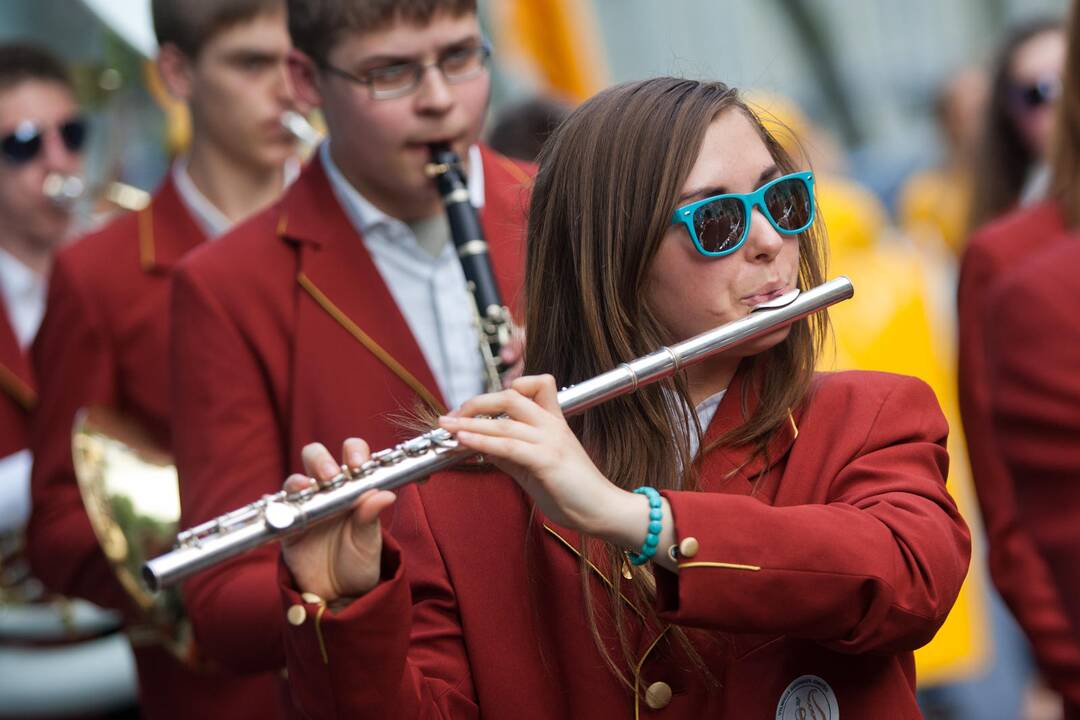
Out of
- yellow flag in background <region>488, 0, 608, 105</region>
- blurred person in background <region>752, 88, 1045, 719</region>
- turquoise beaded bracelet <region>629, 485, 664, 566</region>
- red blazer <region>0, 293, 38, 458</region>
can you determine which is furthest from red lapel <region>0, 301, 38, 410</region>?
yellow flag in background <region>488, 0, 608, 105</region>

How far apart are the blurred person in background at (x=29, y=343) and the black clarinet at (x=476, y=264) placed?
1799 mm

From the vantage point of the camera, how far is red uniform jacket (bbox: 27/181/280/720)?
159 inches

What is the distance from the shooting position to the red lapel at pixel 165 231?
165 inches

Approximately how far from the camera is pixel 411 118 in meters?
3.50

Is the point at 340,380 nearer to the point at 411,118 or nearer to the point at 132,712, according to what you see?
the point at 411,118

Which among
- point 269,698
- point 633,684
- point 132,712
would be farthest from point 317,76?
point 132,712

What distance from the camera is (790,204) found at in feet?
8.60

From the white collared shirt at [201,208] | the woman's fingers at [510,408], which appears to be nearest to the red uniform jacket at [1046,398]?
the woman's fingers at [510,408]

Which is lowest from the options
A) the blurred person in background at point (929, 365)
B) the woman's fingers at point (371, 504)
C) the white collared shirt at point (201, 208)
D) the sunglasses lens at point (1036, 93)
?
the blurred person in background at point (929, 365)

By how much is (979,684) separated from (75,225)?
10.6 ft

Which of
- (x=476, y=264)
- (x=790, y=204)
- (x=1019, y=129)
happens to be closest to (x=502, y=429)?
(x=790, y=204)

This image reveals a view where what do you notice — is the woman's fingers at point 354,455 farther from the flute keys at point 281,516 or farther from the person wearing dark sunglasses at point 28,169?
the person wearing dark sunglasses at point 28,169

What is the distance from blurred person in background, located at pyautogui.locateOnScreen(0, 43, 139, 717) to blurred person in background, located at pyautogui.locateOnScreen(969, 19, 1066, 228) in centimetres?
256

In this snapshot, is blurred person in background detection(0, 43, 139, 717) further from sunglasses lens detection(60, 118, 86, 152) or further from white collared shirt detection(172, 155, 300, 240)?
white collared shirt detection(172, 155, 300, 240)
